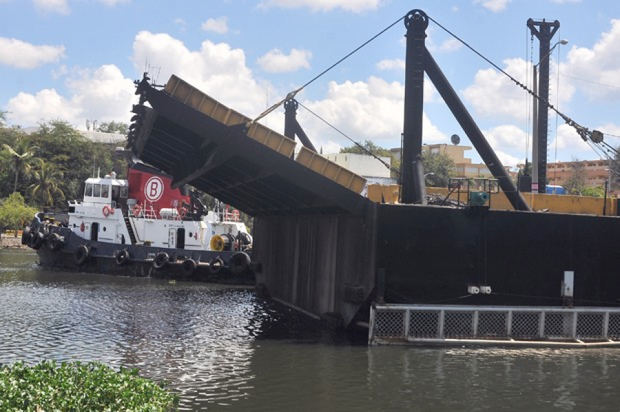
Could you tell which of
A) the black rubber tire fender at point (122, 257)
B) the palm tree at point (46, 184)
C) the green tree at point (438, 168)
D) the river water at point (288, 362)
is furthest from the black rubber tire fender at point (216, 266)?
the palm tree at point (46, 184)

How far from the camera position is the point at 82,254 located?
41281 millimetres

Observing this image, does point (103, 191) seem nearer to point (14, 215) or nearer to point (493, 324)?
point (493, 324)

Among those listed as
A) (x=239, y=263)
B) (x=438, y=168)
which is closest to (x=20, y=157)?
(x=438, y=168)

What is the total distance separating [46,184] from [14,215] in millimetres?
8635

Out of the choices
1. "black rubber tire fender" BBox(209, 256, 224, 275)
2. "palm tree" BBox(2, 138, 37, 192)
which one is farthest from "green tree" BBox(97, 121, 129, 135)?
"black rubber tire fender" BBox(209, 256, 224, 275)

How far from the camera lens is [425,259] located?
63.8ft

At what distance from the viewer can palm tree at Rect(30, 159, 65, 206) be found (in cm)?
8381

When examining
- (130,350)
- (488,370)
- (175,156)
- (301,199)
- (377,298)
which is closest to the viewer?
(488,370)

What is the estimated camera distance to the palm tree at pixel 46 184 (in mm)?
83812

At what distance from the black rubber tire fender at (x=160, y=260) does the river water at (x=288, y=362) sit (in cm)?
1242

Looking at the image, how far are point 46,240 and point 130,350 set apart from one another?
2873 cm

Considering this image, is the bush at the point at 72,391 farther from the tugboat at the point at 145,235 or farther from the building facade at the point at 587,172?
the building facade at the point at 587,172

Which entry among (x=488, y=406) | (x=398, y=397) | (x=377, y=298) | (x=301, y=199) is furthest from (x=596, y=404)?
(x=301, y=199)

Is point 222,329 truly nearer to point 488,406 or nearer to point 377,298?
point 377,298
